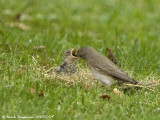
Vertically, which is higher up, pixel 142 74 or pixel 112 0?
pixel 112 0

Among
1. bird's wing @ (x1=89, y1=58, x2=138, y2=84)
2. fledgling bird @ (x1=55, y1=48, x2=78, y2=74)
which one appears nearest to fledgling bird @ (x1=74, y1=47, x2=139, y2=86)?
bird's wing @ (x1=89, y1=58, x2=138, y2=84)

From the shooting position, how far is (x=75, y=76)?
23.9 ft

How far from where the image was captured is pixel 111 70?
7.29m

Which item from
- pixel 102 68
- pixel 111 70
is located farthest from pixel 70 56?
pixel 111 70

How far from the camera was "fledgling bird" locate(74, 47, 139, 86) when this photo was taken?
7.17 metres

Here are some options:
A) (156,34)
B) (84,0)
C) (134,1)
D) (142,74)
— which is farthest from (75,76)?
(134,1)

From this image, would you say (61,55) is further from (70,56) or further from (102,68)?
(102,68)

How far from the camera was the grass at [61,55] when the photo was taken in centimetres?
572

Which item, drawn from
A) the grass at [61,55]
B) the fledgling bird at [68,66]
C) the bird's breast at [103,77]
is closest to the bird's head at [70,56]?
the fledgling bird at [68,66]

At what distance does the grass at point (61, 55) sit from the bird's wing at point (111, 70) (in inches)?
12.0

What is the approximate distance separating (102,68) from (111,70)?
0.19 metres

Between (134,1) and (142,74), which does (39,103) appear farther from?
(134,1)

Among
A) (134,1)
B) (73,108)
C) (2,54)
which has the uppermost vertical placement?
(134,1)

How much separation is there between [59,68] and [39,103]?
5.48ft
